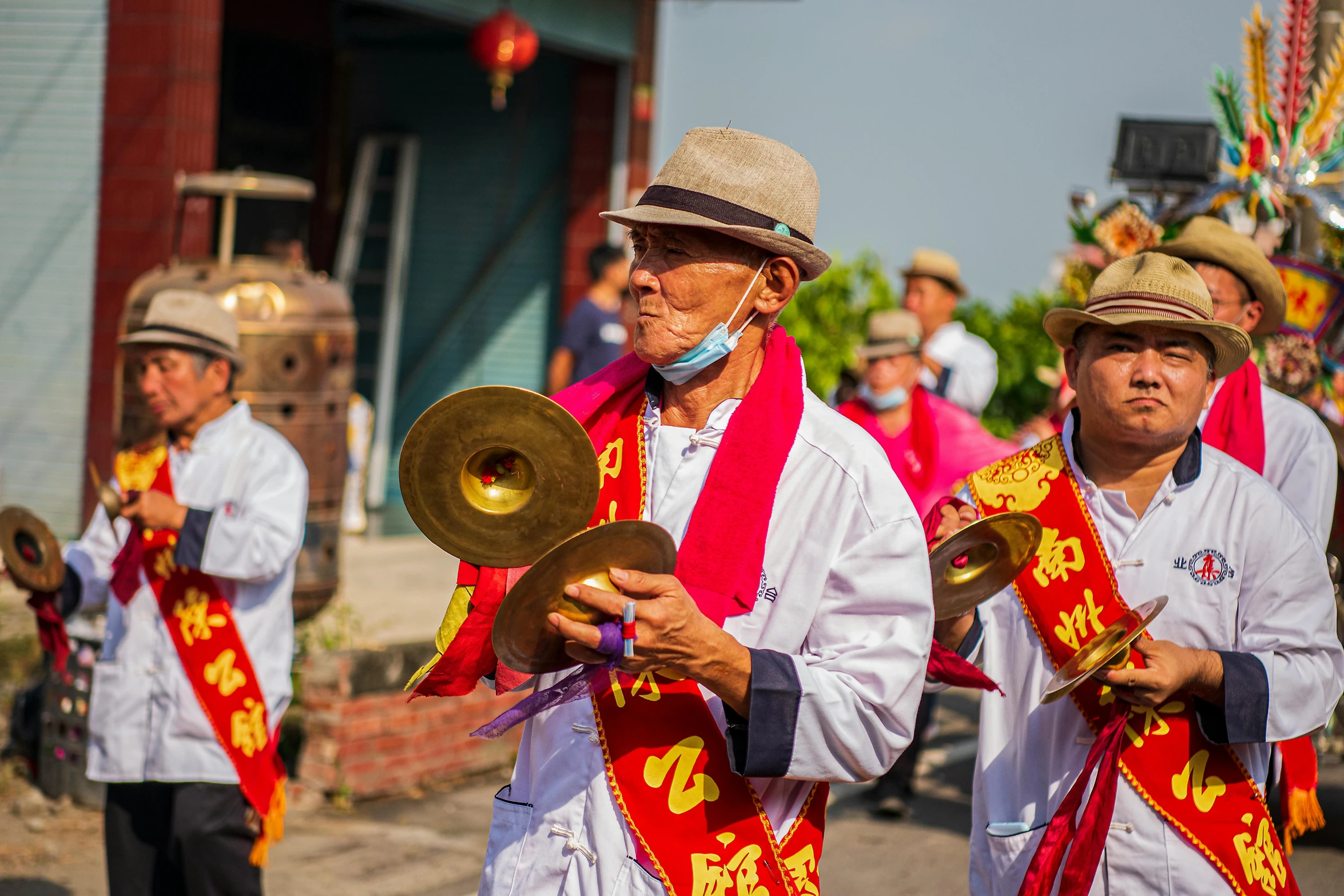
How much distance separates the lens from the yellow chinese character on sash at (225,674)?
13.9 ft

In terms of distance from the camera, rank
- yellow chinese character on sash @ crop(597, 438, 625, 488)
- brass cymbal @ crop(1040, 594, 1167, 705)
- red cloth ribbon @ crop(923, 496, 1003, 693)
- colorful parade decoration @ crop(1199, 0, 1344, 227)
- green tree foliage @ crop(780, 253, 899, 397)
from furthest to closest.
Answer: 1. green tree foliage @ crop(780, 253, 899, 397)
2. colorful parade decoration @ crop(1199, 0, 1344, 227)
3. red cloth ribbon @ crop(923, 496, 1003, 693)
4. brass cymbal @ crop(1040, 594, 1167, 705)
5. yellow chinese character on sash @ crop(597, 438, 625, 488)

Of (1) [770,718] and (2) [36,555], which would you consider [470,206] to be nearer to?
(2) [36,555]

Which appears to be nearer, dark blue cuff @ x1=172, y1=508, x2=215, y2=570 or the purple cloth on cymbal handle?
the purple cloth on cymbal handle

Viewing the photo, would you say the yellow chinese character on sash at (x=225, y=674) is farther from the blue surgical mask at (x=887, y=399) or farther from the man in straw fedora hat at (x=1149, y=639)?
the blue surgical mask at (x=887, y=399)

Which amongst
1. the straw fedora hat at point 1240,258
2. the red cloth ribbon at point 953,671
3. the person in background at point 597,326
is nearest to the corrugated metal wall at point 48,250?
the person in background at point 597,326

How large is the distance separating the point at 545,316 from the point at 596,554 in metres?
11.0

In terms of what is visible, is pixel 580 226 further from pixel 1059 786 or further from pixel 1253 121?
pixel 1059 786

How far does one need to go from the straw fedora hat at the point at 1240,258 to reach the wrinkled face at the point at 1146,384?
3.36 feet

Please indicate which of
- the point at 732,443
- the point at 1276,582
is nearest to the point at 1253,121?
the point at 1276,582

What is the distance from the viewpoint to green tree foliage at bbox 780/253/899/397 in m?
11.7

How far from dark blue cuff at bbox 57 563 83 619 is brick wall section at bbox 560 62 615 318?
331 inches

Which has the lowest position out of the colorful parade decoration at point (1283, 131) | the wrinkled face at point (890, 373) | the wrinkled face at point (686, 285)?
the wrinkled face at point (890, 373)

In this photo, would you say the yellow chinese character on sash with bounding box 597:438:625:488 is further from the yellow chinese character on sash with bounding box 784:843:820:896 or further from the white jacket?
the white jacket

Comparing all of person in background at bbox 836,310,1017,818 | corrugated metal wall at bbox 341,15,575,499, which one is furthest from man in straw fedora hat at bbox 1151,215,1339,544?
corrugated metal wall at bbox 341,15,575,499
